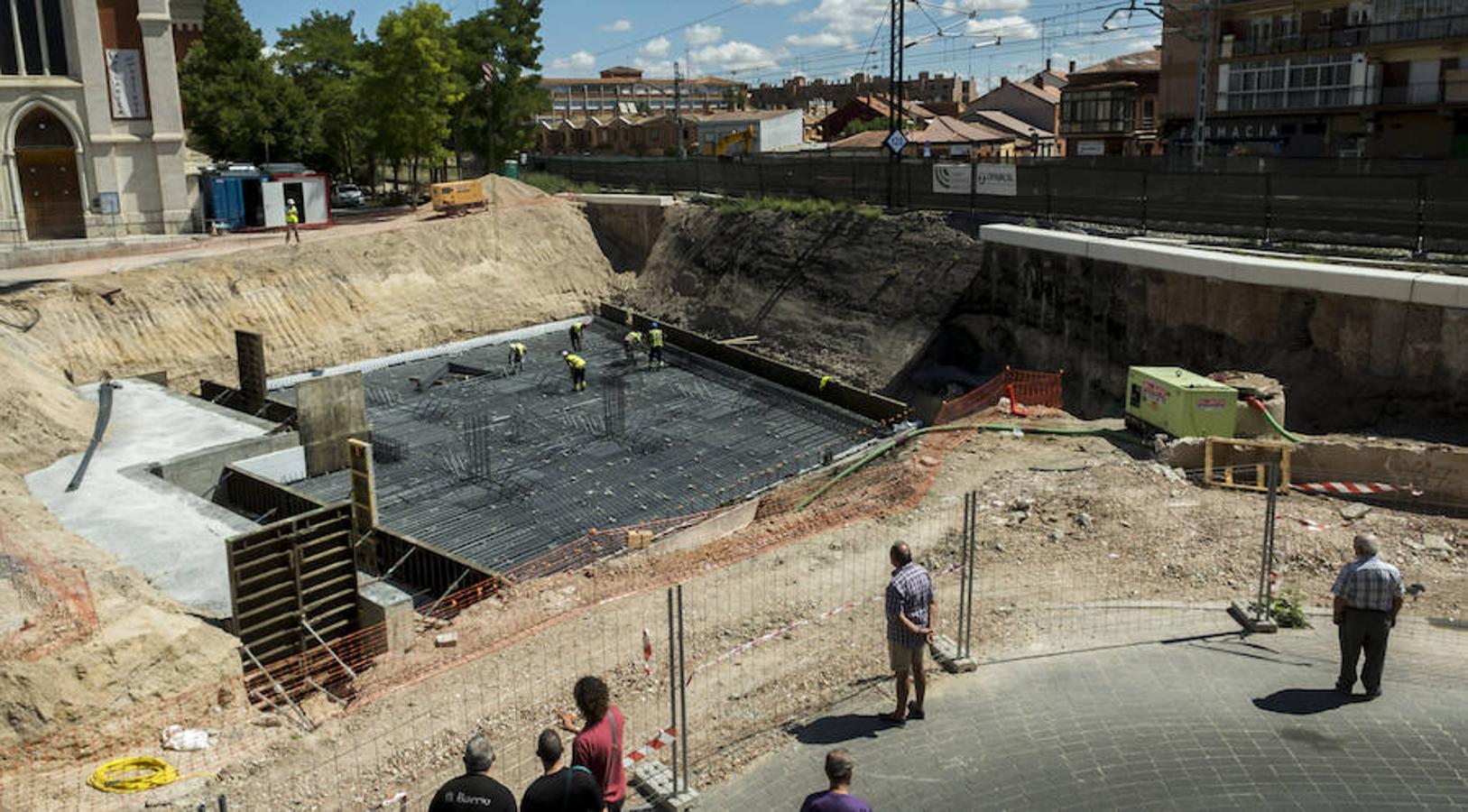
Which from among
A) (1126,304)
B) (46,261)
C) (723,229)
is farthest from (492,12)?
(1126,304)

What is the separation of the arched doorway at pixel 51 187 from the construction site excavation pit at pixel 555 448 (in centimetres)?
1375

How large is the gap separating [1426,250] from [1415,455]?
10.4 metres

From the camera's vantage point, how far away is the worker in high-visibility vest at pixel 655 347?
31109 millimetres

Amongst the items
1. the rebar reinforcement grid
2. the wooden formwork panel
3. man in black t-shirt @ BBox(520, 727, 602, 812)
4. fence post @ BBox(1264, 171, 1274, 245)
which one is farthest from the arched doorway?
man in black t-shirt @ BBox(520, 727, 602, 812)

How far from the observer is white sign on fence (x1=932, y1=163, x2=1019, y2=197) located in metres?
31.8

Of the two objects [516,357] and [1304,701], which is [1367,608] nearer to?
[1304,701]

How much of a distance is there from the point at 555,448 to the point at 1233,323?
14.8m

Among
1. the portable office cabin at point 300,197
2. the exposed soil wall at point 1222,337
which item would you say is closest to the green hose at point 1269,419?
the exposed soil wall at point 1222,337

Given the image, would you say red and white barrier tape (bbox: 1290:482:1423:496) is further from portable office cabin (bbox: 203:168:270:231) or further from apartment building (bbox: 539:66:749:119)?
apartment building (bbox: 539:66:749:119)

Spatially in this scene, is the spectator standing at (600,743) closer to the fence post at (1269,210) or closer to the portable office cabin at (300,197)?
the fence post at (1269,210)

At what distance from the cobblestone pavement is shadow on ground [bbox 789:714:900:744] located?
2cm

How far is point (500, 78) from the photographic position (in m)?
51.9

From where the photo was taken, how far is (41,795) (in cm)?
957

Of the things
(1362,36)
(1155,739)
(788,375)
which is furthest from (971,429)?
(1362,36)
